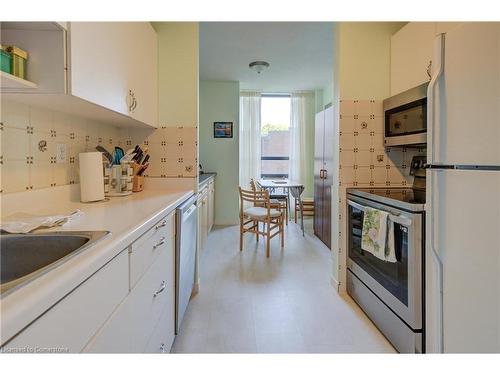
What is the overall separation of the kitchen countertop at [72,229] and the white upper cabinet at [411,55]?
1827 millimetres

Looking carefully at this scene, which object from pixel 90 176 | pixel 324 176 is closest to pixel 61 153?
pixel 90 176

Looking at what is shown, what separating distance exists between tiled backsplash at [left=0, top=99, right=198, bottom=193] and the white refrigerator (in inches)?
65.6

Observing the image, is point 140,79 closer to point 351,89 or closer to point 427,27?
point 351,89

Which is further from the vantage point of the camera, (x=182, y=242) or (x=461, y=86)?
(x=182, y=242)

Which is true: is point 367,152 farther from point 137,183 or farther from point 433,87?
point 137,183

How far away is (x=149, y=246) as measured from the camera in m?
1.13

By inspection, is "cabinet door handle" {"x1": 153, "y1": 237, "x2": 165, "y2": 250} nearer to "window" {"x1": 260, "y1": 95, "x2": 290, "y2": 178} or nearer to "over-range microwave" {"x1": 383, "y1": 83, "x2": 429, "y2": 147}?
"over-range microwave" {"x1": 383, "y1": 83, "x2": 429, "y2": 147}

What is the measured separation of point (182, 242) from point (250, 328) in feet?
2.33

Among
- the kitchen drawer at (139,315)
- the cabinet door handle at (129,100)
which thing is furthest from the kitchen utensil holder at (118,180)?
the kitchen drawer at (139,315)

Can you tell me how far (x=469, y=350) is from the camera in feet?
3.69

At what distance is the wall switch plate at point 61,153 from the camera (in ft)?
5.04

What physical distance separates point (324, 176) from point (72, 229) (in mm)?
3196

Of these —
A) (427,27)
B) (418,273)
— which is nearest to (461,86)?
(418,273)

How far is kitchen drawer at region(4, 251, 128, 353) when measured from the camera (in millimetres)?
478
